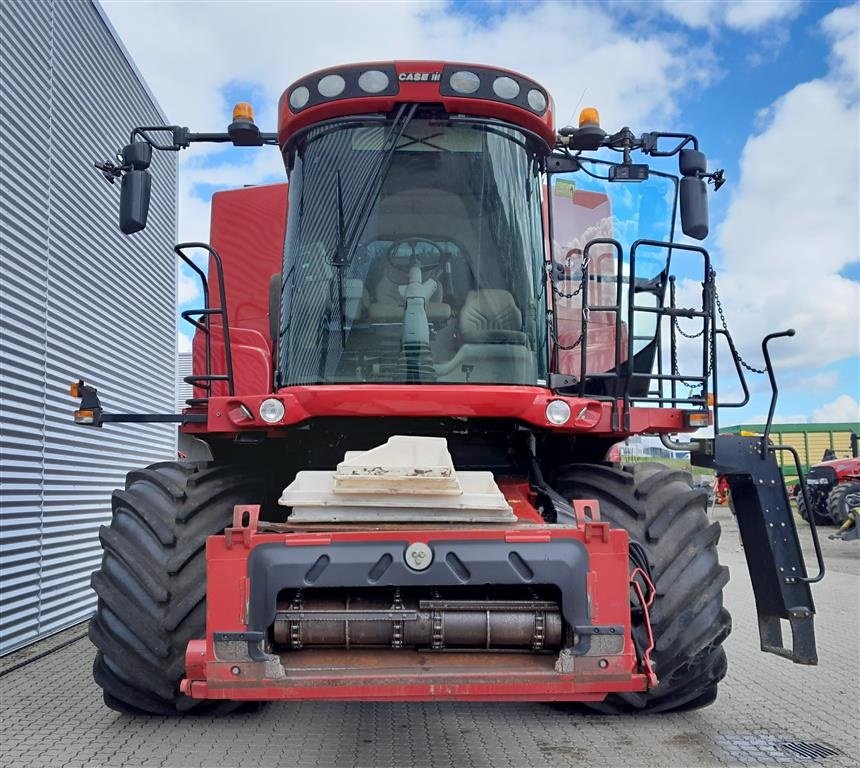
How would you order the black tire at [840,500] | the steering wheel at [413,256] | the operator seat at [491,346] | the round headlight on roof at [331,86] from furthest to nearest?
the black tire at [840,500] < the round headlight on roof at [331,86] < the steering wheel at [413,256] < the operator seat at [491,346]

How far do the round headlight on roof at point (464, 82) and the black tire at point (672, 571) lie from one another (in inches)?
Answer: 79.4

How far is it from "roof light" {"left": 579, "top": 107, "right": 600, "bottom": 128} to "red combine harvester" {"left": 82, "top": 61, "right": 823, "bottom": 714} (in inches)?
4.0

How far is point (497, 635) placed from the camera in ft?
10.7

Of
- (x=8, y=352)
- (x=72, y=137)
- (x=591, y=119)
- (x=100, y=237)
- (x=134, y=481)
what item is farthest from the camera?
(x=100, y=237)

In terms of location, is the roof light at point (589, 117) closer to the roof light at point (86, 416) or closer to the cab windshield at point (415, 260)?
the cab windshield at point (415, 260)

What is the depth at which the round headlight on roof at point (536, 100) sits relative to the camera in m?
4.44

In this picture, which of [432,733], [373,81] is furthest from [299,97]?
[432,733]

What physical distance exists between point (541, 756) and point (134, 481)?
238cm

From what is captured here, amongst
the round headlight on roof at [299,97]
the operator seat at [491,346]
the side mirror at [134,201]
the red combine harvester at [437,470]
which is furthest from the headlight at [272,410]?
the round headlight on roof at [299,97]

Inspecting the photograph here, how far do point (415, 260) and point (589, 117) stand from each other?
1.59m

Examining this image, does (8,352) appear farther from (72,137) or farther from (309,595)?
(309,595)

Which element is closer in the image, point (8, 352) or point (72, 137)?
point (8, 352)

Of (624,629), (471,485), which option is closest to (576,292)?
(471,485)

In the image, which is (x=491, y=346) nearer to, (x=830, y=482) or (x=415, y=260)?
(x=415, y=260)
